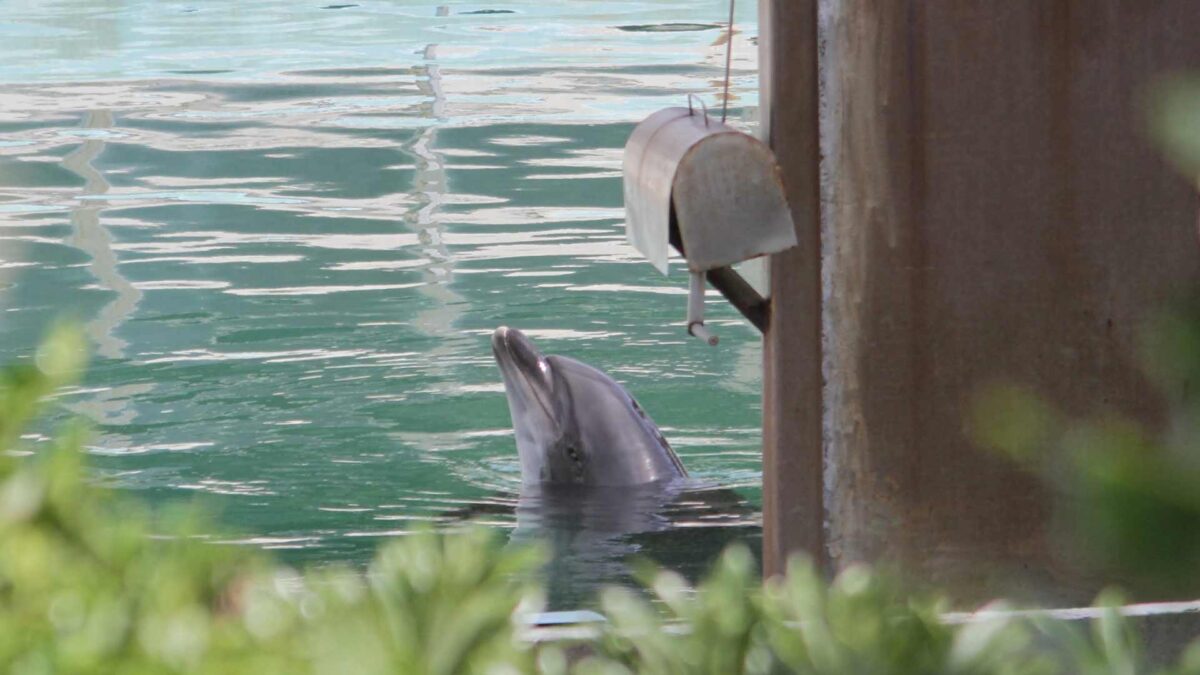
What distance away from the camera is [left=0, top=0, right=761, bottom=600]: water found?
730cm

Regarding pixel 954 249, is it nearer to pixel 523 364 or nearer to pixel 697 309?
pixel 697 309

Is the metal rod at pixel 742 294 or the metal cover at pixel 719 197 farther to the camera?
the metal rod at pixel 742 294

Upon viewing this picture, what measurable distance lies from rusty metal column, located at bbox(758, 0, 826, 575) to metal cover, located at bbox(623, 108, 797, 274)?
0.11 metres

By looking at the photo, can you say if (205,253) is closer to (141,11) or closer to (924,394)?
(924,394)

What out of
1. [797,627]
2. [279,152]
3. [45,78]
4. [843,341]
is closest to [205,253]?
[279,152]

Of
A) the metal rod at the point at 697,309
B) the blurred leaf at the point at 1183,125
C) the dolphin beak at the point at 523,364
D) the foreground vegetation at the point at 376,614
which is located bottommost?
the dolphin beak at the point at 523,364

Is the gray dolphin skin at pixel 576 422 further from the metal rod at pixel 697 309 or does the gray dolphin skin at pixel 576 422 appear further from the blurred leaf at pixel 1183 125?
the blurred leaf at pixel 1183 125

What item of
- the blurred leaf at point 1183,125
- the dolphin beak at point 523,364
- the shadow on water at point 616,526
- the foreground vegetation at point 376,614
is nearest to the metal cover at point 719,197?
the shadow on water at point 616,526

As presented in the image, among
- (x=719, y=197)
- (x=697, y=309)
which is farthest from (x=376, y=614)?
(x=697, y=309)

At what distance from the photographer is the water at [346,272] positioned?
7.30 meters

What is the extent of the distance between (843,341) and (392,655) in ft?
9.96

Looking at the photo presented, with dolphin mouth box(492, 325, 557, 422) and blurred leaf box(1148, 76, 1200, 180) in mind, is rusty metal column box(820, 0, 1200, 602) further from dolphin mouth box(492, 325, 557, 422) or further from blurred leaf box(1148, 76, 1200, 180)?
blurred leaf box(1148, 76, 1200, 180)

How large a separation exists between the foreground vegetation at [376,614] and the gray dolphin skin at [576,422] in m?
5.38

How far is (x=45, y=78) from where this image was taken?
795 inches
